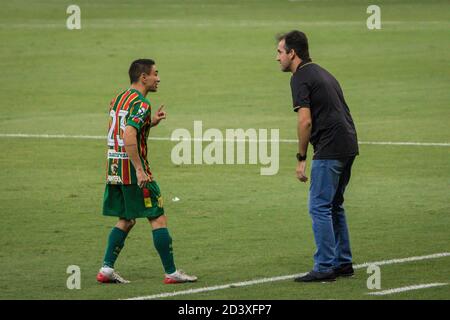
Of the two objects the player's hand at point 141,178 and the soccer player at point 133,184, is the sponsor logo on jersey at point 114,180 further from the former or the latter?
the player's hand at point 141,178

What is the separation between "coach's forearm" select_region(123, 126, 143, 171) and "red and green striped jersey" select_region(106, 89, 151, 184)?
7 centimetres

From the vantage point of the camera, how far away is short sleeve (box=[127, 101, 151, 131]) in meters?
12.3

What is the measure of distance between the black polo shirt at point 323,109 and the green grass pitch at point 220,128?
128cm

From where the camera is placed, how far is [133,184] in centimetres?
1250

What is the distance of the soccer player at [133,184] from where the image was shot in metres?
12.4

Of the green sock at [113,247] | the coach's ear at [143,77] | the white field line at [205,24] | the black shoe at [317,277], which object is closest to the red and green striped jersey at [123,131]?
the coach's ear at [143,77]

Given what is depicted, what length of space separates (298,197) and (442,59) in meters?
17.7

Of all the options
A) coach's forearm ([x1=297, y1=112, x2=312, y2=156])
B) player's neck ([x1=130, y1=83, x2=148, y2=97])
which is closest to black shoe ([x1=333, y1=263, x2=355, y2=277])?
coach's forearm ([x1=297, y1=112, x2=312, y2=156])

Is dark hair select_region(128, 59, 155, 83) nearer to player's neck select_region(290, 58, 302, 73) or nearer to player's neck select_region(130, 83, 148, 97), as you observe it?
player's neck select_region(130, 83, 148, 97)
